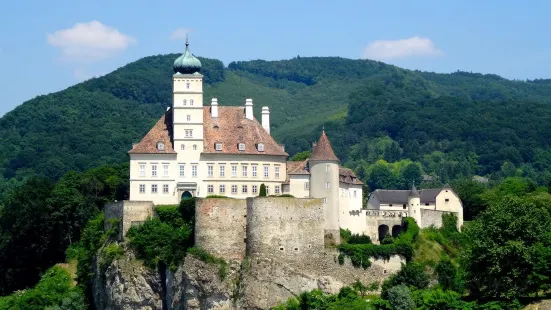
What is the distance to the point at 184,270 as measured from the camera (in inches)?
2936

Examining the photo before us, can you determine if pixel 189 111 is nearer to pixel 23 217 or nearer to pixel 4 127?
pixel 23 217

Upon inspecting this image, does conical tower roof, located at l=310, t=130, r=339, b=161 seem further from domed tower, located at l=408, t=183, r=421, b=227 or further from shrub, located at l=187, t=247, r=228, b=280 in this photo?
shrub, located at l=187, t=247, r=228, b=280

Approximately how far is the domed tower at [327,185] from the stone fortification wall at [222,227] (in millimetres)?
5680

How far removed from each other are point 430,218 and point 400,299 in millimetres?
15144

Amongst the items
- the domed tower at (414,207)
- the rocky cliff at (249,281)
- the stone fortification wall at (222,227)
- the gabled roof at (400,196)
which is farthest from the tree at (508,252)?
the gabled roof at (400,196)

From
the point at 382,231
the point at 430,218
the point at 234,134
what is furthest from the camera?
the point at 430,218

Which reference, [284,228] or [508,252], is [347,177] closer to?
[284,228]

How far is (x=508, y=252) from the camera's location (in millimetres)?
67375

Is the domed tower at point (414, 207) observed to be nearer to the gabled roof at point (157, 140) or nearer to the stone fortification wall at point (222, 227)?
the stone fortification wall at point (222, 227)

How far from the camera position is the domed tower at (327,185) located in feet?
253

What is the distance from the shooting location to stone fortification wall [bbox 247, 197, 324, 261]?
241 ft

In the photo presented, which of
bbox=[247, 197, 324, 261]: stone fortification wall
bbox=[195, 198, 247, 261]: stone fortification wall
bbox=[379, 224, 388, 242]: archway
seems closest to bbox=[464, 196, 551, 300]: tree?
Answer: bbox=[247, 197, 324, 261]: stone fortification wall

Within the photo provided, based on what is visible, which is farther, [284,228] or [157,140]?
[157,140]

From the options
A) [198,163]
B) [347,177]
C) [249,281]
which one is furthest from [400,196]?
[249,281]
